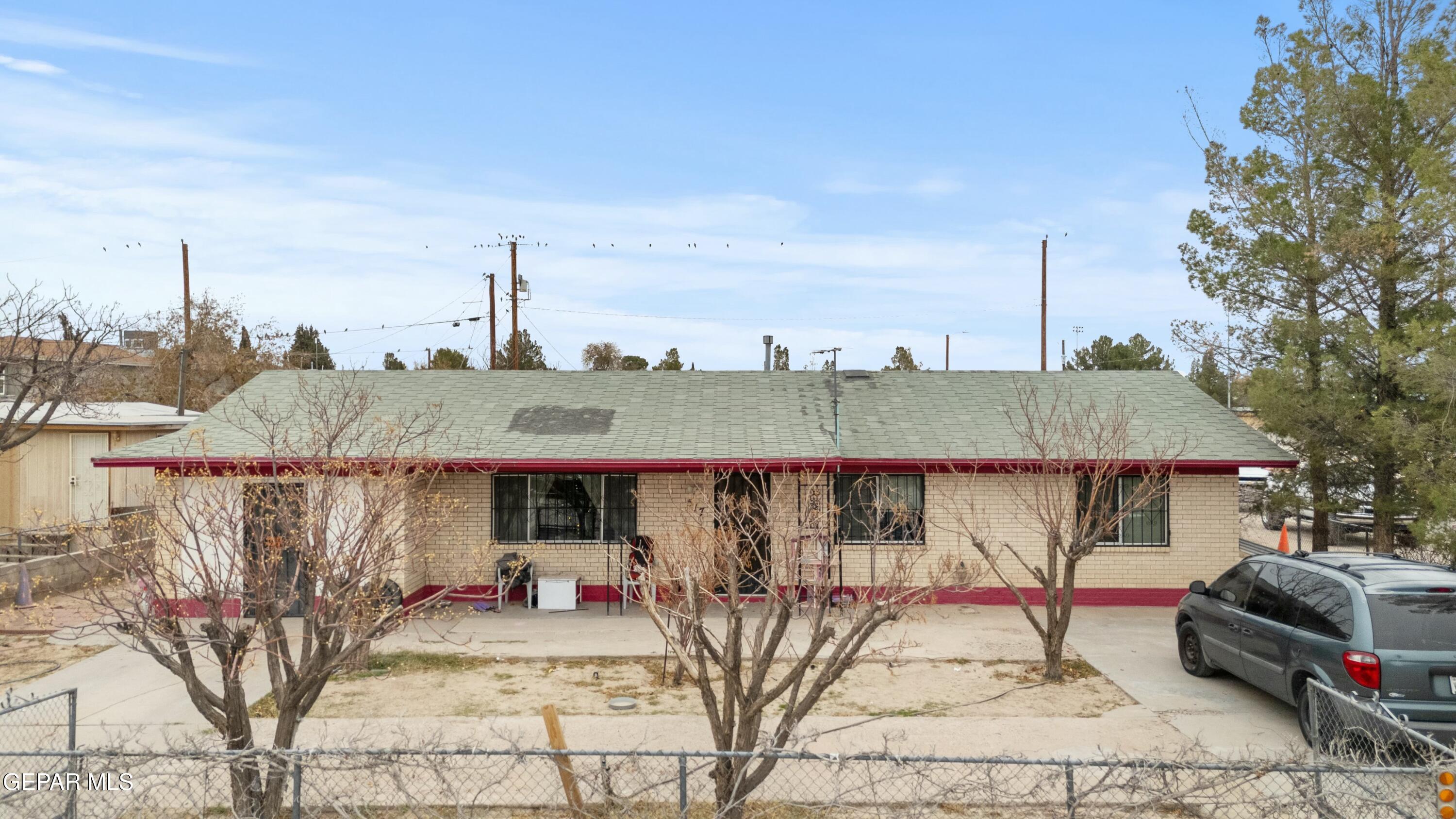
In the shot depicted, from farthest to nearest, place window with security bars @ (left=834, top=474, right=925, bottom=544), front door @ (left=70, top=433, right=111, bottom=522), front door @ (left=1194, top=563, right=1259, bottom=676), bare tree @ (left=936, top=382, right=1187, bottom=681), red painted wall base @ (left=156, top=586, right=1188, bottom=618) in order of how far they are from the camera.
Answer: front door @ (left=70, top=433, right=111, bottom=522)
window with security bars @ (left=834, top=474, right=925, bottom=544)
red painted wall base @ (left=156, top=586, right=1188, bottom=618)
bare tree @ (left=936, top=382, right=1187, bottom=681)
front door @ (left=1194, top=563, right=1259, bottom=676)

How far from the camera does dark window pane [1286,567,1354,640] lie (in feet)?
24.6

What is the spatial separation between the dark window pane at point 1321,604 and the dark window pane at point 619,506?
913cm

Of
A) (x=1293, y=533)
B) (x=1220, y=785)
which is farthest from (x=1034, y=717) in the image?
(x=1293, y=533)

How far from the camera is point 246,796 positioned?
5.70 meters

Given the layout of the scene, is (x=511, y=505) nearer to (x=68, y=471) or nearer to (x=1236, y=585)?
(x=1236, y=585)

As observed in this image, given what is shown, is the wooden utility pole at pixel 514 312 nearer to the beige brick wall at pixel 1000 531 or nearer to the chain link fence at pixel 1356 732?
the beige brick wall at pixel 1000 531

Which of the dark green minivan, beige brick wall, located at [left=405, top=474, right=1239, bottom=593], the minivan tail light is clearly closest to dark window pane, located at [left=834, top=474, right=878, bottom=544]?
beige brick wall, located at [left=405, top=474, right=1239, bottom=593]

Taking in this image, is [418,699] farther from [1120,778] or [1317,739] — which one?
[1317,739]

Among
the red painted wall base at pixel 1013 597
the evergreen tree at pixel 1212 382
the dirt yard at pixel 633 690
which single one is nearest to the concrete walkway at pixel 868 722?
the dirt yard at pixel 633 690

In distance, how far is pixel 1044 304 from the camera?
32.1 meters

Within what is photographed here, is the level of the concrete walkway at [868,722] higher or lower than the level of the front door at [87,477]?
lower

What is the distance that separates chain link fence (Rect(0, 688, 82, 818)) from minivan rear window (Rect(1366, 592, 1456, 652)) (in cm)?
874

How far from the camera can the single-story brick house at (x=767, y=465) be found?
1380cm

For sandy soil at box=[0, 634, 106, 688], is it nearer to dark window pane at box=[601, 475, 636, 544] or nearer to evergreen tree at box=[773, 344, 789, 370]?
dark window pane at box=[601, 475, 636, 544]
